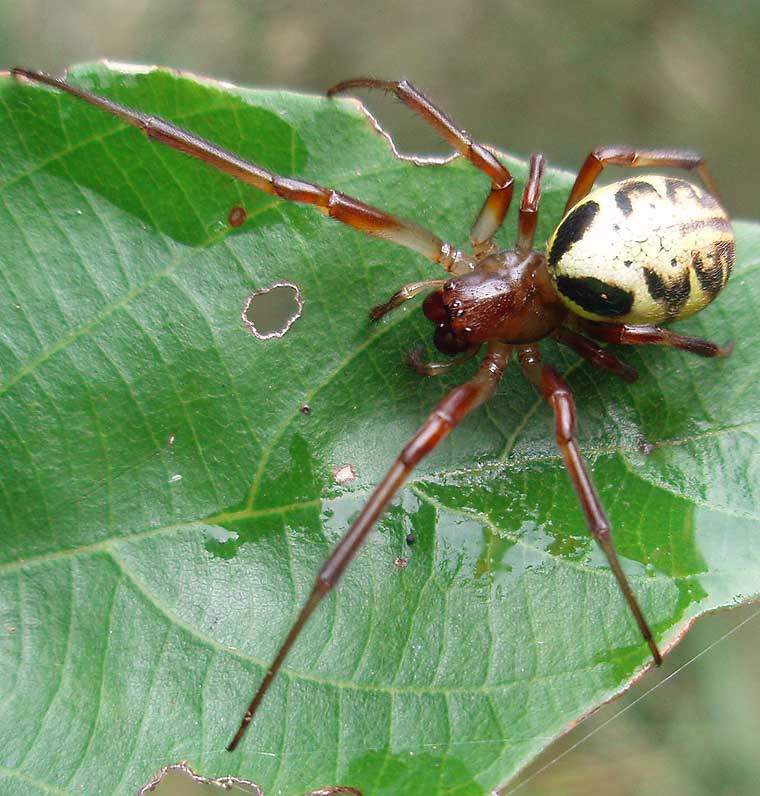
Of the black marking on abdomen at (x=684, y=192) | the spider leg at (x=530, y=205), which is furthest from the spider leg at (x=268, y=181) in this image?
the black marking on abdomen at (x=684, y=192)

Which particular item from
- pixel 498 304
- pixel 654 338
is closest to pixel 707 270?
pixel 654 338

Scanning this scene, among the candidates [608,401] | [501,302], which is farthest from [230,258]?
[608,401]

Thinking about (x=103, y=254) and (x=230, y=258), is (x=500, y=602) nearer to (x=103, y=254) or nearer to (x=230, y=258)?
(x=230, y=258)

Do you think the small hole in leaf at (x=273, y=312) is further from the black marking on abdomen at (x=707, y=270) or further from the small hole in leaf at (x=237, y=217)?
the black marking on abdomen at (x=707, y=270)

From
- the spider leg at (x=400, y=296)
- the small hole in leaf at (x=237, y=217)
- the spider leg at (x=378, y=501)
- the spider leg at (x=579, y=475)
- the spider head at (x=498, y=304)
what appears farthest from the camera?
the spider head at (x=498, y=304)

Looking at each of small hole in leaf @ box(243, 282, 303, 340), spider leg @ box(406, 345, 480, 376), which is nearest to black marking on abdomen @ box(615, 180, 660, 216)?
spider leg @ box(406, 345, 480, 376)

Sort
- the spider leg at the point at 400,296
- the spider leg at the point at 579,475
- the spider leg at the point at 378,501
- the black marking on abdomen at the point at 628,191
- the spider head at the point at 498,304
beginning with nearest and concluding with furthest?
1. the spider leg at the point at 378,501
2. the spider leg at the point at 579,475
3. the spider leg at the point at 400,296
4. the black marking on abdomen at the point at 628,191
5. the spider head at the point at 498,304

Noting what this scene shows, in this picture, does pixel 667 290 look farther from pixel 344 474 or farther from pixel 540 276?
pixel 344 474
